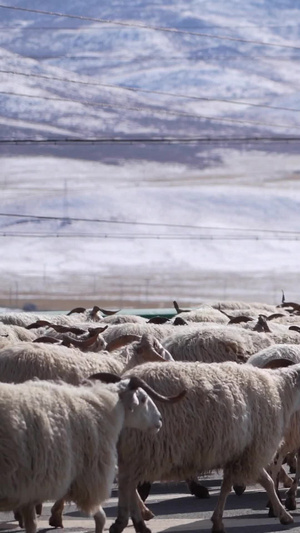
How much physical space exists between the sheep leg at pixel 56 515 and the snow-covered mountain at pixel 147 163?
55200mm

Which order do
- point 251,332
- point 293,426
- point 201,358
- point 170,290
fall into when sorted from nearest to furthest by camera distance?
point 293,426 → point 201,358 → point 251,332 → point 170,290

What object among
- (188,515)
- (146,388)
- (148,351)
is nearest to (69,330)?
(148,351)

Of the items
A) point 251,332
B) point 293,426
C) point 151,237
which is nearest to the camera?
point 293,426

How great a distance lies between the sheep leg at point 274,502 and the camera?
1091 centimetres

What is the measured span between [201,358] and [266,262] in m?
90.2

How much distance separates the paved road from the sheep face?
3.21ft

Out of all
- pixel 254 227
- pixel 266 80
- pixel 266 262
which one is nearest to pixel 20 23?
pixel 266 80

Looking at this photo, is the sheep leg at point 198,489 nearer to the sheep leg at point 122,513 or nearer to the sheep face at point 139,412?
the sheep leg at point 122,513

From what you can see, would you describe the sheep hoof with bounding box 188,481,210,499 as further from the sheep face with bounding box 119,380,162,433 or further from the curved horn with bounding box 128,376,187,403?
the sheep face with bounding box 119,380,162,433

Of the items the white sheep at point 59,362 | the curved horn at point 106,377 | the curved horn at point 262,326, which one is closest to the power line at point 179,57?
the curved horn at point 262,326

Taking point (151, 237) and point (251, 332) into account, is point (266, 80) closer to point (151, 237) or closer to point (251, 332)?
point (151, 237)

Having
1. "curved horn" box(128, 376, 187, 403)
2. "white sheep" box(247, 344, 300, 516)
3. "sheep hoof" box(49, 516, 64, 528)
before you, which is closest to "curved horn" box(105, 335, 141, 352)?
"white sheep" box(247, 344, 300, 516)

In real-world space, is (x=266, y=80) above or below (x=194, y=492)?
above

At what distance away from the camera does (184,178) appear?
13262 centimetres
